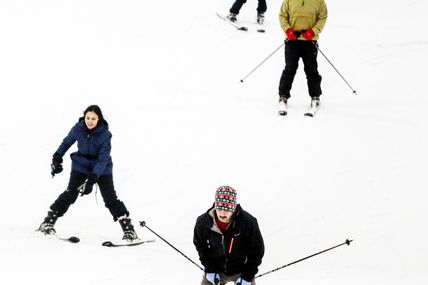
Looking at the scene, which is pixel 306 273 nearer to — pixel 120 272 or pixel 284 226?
pixel 284 226

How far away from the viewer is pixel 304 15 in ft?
34.2

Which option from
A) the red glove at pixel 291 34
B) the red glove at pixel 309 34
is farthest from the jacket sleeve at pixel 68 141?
the red glove at pixel 309 34

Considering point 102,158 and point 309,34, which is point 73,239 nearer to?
point 102,158

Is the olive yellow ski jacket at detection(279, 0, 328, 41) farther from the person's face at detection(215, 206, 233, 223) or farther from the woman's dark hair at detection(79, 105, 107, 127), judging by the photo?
the person's face at detection(215, 206, 233, 223)

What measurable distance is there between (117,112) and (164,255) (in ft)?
14.1

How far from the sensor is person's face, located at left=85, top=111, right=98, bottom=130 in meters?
7.05

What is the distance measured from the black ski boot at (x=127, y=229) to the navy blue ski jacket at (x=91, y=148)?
60 centimetres

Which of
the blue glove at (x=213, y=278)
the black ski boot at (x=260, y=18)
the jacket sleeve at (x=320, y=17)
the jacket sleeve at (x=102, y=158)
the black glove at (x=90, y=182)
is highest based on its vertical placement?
the jacket sleeve at (x=320, y=17)

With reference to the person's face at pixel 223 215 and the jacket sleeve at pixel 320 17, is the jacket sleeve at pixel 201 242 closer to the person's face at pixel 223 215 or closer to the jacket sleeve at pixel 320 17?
the person's face at pixel 223 215

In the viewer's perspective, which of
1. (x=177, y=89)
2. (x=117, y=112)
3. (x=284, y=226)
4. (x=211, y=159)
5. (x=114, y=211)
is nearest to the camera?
(x=114, y=211)

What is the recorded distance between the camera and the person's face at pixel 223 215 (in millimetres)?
5094

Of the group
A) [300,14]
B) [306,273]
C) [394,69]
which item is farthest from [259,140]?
[394,69]

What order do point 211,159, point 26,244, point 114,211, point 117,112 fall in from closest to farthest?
point 26,244 < point 114,211 < point 211,159 < point 117,112

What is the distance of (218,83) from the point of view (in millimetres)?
12336
